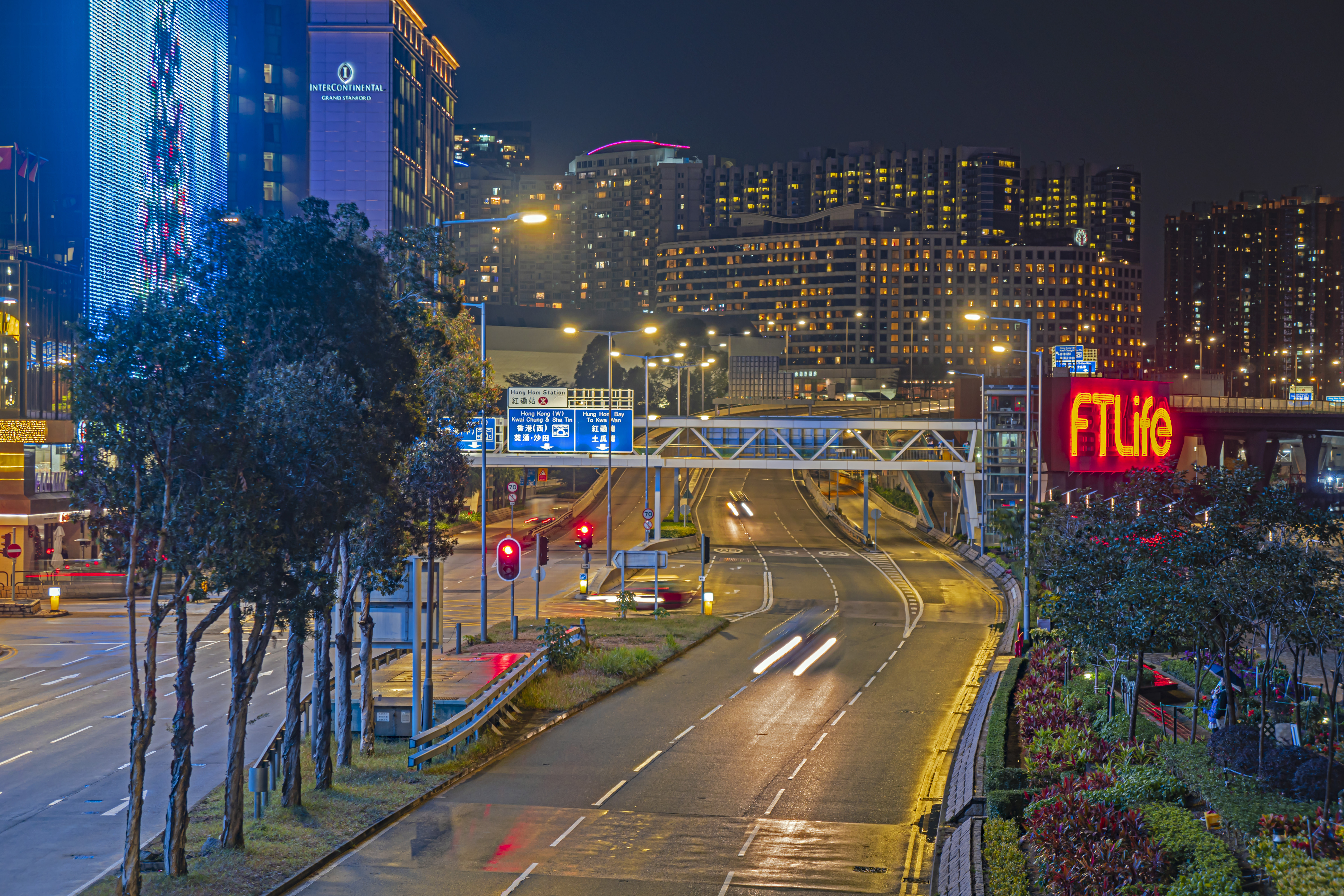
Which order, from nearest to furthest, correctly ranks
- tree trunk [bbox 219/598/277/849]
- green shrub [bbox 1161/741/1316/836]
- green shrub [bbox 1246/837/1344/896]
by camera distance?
green shrub [bbox 1246/837/1344/896]
green shrub [bbox 1161/741/1316/836]
tree trunk [bbox 219/598/277/849]

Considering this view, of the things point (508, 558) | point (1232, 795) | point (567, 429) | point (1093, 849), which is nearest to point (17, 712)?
point (508, 558)

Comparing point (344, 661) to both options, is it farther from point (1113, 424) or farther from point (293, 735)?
point (1113, 424)

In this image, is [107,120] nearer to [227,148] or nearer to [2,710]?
[227,148]

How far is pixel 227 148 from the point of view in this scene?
140m

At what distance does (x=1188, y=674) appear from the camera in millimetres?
32844

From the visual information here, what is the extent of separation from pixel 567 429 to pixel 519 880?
141ft

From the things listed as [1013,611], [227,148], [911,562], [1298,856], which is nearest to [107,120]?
[227,148]

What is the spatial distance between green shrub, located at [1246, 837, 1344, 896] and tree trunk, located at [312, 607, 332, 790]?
16.8m

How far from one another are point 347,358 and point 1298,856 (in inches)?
625

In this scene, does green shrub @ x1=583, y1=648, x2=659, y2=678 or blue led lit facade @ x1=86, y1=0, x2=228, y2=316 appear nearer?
green shrub @ x1=583, y1=648, x2=659, y2=678

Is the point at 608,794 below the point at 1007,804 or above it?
below

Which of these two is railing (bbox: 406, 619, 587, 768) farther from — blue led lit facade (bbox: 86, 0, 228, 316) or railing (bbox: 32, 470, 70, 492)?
blue led lit facade (bbox: 86, 0, 228, 316)

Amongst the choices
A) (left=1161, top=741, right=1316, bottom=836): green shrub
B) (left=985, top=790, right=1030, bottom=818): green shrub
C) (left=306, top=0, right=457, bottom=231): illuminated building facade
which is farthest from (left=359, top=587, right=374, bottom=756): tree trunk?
(left=306, top=0, right=457, bottom=231): illuminated building facade

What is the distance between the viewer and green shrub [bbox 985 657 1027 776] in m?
23.8
